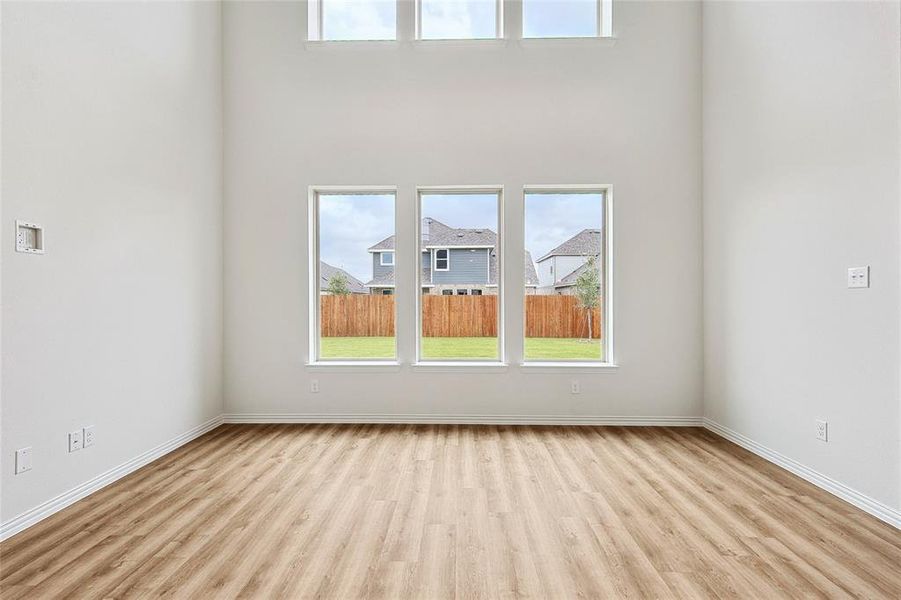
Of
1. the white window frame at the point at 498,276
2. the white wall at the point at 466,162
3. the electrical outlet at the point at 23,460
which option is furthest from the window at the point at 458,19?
the electrical outlet at the point at 23,460

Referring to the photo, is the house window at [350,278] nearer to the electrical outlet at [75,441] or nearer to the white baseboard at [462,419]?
the white baseboard at [462,419]

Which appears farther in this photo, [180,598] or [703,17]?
[703,17]

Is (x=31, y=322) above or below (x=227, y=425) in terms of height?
above

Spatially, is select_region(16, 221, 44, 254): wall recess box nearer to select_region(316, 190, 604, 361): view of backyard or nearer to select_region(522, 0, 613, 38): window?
select_region(316, 190, 604, 361): view of backyard

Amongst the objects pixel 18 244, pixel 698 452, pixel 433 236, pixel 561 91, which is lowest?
pixel 698 452

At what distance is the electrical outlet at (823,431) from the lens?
2.95m

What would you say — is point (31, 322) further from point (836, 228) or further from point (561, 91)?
point (836, 228)

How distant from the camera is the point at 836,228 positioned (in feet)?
9.37

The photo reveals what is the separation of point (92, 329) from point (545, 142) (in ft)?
12.6

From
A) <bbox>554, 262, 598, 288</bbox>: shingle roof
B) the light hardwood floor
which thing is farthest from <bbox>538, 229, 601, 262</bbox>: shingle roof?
the light hardwood floor

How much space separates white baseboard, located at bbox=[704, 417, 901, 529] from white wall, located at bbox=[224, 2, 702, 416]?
576 mm

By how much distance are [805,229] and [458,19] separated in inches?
137

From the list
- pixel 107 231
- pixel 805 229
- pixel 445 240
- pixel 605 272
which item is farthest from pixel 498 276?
pixel 107 231

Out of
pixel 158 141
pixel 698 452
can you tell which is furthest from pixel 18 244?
pixel 698 452
